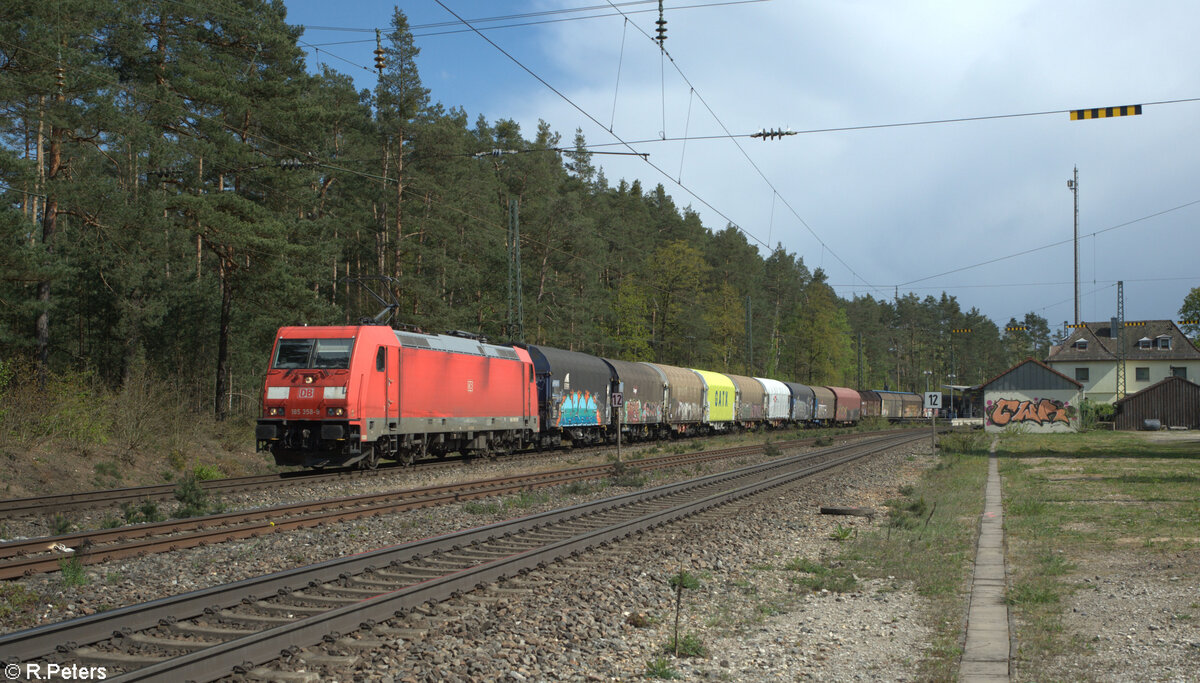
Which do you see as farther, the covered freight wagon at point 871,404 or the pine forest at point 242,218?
the covered freight wagon at point 871,404

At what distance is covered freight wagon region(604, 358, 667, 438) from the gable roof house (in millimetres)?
54983

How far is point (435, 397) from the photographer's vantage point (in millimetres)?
22062

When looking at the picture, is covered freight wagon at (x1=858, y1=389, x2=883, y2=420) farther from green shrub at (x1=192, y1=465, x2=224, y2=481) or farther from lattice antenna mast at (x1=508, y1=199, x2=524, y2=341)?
green shrub at (x1=192, y1=465, x2=224, y2=481)

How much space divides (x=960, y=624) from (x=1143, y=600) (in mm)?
2445

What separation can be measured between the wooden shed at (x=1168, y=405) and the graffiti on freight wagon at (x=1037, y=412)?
35.9ft

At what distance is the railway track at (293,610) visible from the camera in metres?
6.04

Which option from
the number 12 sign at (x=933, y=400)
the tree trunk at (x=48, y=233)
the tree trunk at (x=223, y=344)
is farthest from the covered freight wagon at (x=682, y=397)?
the tree trunk at (x=48, y=233)

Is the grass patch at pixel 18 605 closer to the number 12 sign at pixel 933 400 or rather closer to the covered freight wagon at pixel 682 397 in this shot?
the number 12 sign at pixel 933 400

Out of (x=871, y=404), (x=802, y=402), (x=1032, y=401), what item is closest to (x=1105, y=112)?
(x=1032, y=401)

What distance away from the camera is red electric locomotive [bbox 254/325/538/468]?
18.9 meters

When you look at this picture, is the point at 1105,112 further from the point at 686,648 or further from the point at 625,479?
the point at 686,648

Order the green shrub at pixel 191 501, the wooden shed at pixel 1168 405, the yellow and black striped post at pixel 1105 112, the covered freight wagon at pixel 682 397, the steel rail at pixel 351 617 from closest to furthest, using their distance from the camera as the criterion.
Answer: the steel rail at pixel 351 617, the green shrub at pixel 191 501, the yellow and black striped post at pixel 1105 112, the covered freight wagon at pixel 682 397, the wooden shed at pixel 1168 405

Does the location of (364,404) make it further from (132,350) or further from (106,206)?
(132,350)

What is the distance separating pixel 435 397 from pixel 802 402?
131 feet
